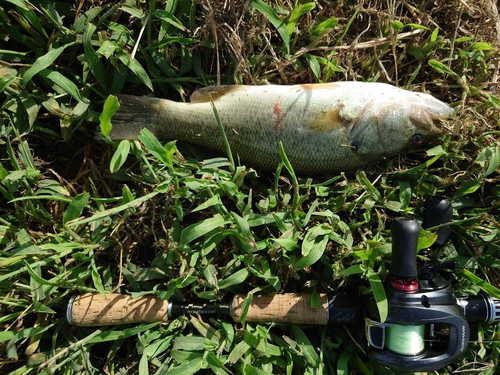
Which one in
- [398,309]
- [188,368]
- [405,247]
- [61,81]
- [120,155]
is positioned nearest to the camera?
[405,247]

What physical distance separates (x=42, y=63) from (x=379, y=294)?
240cm

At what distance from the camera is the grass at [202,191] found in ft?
7.57

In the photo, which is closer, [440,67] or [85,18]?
[85,18]

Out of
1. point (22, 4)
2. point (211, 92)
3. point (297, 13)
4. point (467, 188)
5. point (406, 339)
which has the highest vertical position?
point (22, 4)

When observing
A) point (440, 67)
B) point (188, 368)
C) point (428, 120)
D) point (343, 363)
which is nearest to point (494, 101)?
point (440, 67)

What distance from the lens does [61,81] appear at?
2377 millimetres

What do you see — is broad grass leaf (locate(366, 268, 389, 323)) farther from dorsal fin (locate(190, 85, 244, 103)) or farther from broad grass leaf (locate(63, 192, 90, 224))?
broad grass leaf (locate(63, 192, 90, 224))

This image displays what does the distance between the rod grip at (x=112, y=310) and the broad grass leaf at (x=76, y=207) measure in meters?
0.49

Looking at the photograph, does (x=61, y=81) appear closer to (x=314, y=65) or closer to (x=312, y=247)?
(x=314, y=65)

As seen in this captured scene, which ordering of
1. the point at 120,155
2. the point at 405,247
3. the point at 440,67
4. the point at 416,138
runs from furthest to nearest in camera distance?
the point at 440,67, the point at 416,138, the point at 120,155, the point at 405,247

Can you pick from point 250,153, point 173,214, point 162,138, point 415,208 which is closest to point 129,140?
point 162,138

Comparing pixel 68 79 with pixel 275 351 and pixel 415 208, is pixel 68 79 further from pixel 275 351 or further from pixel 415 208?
pixel 415 208

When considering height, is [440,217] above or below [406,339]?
above

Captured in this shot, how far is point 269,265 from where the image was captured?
95.3 inches
